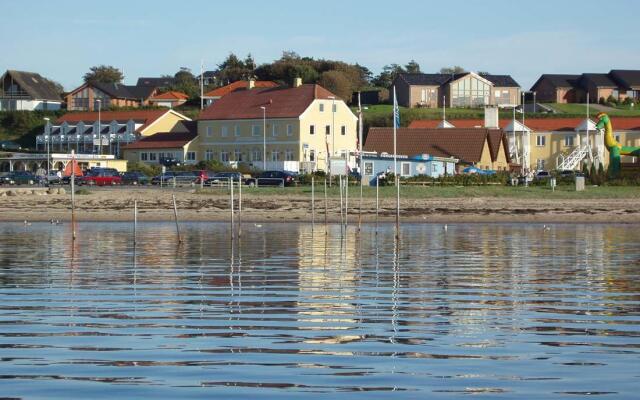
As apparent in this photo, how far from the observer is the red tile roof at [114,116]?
11928 cm

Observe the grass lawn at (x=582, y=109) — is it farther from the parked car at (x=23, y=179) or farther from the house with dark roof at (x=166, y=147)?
the parked car at (x=23, y=179)

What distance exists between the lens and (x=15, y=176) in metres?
85.4

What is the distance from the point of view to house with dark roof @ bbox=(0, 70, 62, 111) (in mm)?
140500

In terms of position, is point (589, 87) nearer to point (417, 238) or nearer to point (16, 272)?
point (417, 238)

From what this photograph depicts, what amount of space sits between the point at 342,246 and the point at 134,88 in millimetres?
115080

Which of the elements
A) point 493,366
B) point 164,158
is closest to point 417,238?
point 493,366

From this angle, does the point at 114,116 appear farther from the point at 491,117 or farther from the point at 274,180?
the point at 274,180

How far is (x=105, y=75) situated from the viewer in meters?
163

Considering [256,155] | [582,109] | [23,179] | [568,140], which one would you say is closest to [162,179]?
[23,179]

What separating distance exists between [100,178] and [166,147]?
84.5ft

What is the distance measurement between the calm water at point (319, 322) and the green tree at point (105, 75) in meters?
128

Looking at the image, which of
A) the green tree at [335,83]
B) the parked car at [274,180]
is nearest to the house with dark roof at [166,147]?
the parked car at [274,180]

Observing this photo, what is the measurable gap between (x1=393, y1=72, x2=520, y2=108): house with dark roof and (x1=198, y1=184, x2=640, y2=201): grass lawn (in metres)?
73.8

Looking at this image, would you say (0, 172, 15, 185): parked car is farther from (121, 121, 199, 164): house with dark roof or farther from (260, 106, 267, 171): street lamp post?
(260, 106, 267, 171): street lamp post
